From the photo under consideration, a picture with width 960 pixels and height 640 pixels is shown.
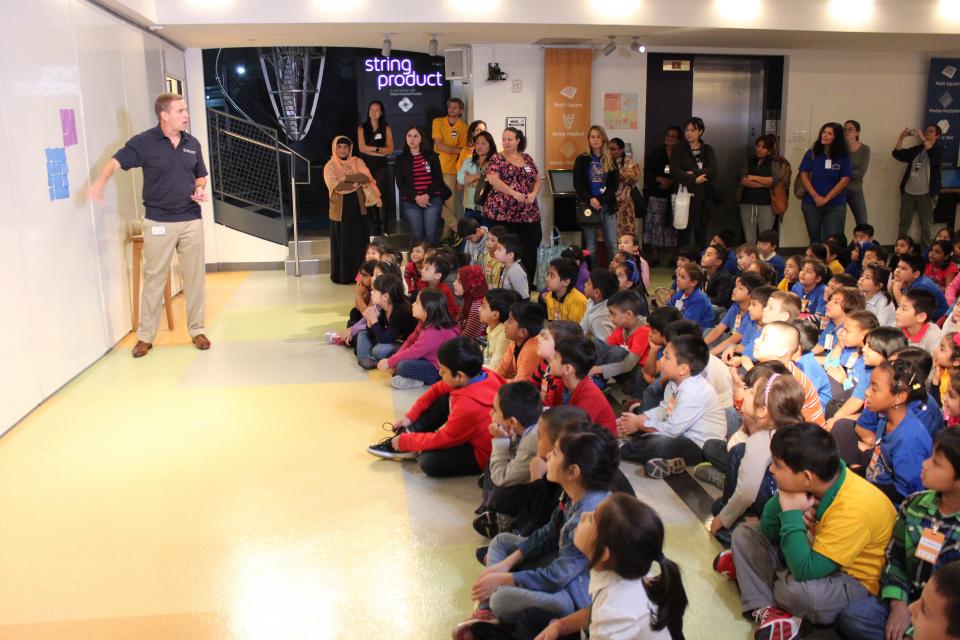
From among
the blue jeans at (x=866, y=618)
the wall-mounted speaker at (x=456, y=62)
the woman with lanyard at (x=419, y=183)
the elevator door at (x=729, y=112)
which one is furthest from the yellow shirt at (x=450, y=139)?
the blue jeans at (x=866, y=618)

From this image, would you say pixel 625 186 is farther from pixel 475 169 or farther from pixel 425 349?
pixel 425 349

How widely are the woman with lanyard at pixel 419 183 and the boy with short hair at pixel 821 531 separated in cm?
664

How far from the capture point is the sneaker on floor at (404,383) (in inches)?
221

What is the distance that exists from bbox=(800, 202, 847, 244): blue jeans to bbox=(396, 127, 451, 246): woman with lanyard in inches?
172

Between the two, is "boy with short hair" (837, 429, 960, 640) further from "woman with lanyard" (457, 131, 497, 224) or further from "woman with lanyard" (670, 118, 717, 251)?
"woman with lanyard" (670, 118, 717, 251)

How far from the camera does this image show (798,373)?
4.14 meters

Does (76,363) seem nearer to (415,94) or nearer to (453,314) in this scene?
(453,314)

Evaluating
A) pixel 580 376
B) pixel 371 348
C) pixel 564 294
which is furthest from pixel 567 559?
pixel 371 348

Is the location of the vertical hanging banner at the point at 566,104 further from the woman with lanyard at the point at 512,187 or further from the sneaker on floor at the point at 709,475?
the sneaker on floor at the point at 709,475

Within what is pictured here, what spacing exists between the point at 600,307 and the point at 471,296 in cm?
112

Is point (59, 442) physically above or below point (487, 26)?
below

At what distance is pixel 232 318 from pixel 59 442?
10.3ft

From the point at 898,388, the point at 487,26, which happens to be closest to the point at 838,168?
the point at 487,26

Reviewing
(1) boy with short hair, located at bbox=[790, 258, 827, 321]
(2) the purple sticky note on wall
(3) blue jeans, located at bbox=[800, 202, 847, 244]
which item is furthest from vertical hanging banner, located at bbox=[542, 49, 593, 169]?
(2) the purple sticky note on wall
